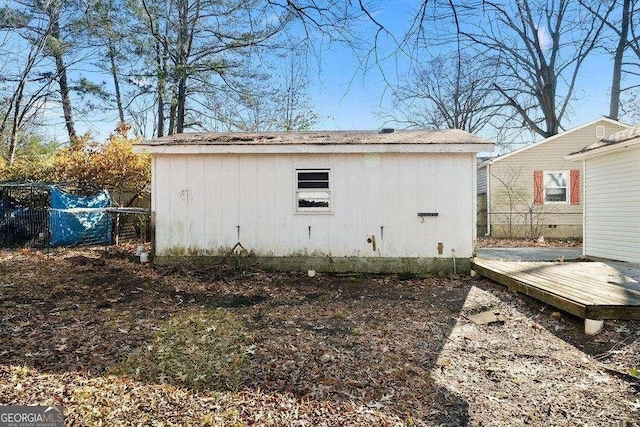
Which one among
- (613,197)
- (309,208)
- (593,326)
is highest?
(613,197)

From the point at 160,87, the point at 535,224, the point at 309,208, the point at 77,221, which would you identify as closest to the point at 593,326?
the point at 309,208

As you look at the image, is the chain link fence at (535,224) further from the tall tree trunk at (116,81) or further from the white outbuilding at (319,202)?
the tall tree trunk at (116,81)

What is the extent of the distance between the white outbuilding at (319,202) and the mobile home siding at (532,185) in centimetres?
839

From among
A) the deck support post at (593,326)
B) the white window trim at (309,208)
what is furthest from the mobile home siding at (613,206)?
the white window trim at (309,208)

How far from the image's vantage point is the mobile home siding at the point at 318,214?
7391 millimetres

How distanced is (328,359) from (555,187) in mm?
14388

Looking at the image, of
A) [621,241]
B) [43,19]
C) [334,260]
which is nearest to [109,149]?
[43,19]

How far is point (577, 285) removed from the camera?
504 cm

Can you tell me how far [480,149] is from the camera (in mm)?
7176

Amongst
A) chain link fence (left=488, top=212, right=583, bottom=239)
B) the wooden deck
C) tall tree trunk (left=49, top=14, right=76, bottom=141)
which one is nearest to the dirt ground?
the wooden deck

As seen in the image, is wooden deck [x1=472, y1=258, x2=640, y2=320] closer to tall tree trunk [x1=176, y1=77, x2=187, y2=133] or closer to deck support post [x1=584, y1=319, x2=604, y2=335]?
deck support post [x1=584, y1=319, x2=604, y2=335]

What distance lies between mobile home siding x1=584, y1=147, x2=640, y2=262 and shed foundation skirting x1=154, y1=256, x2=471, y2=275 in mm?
3705

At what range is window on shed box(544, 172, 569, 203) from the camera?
46.8 ft

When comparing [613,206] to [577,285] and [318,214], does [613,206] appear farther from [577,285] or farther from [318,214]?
[318,214]
